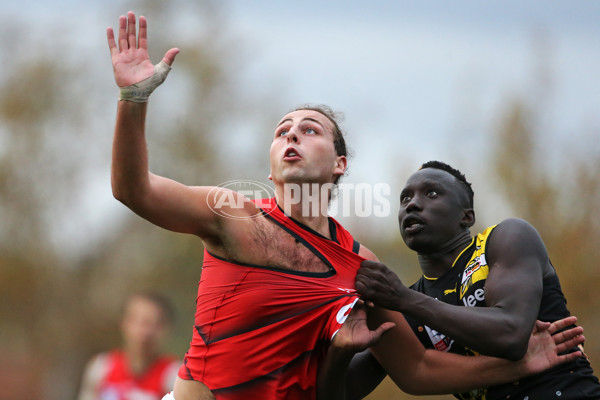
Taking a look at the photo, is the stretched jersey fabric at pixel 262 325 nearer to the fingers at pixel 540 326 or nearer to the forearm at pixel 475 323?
the forearm at pixel 475 323

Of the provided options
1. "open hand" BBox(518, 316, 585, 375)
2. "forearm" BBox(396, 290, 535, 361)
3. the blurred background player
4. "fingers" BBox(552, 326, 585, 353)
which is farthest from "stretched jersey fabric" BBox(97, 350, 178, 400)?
"fingers" BBox(552, 326, 585, 353)

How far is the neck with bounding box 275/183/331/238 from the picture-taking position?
525 centimetres

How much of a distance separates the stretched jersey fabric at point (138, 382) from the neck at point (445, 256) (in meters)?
4.40

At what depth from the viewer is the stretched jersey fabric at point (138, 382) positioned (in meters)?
8.96

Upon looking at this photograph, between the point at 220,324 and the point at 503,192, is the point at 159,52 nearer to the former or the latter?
the point at 503,192


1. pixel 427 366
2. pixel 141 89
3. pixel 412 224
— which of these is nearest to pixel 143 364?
pixel 427 366

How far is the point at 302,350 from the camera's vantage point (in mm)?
4957

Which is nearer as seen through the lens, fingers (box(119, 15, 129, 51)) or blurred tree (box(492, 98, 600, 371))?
fingers (box(119, 15, 129, 51))

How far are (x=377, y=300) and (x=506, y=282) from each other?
2.86 feet

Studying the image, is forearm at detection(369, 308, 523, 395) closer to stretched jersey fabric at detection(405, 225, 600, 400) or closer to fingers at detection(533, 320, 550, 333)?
stretched jersey fabric at detection(405, 225, 600, 400)

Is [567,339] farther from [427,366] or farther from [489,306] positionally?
[427,366]

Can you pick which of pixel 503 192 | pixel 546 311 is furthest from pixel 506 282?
pixel 503 192

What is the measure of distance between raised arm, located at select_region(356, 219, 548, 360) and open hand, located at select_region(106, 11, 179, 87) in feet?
6.32

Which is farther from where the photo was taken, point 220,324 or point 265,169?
point 265,169
